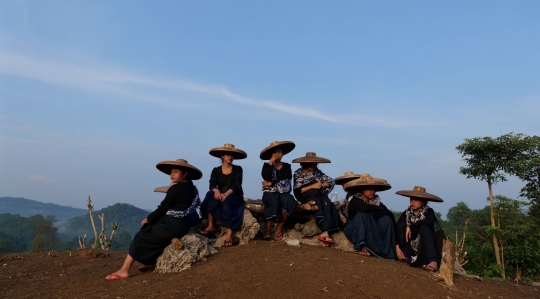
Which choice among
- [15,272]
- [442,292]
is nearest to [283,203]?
[442,292]

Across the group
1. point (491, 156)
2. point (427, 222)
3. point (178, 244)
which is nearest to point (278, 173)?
point (178, 244)

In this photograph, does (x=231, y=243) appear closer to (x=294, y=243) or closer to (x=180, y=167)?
(x=294, y=243)

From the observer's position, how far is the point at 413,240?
637 centimetres

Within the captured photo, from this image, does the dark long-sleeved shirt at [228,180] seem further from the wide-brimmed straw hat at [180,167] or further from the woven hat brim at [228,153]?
the wide-brimmed straw hat at [180,167]

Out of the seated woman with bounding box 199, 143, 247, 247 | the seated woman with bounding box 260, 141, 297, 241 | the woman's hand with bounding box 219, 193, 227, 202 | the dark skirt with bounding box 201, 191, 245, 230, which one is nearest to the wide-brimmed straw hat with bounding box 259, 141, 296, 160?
the seated woman with bounding box 260, 141, 297, 241

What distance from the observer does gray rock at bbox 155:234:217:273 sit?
17.4 ft

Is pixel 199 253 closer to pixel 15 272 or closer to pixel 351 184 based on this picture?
pixel 351 184

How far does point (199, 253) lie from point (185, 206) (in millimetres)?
722

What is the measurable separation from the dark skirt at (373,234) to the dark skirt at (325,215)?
293 millimetres

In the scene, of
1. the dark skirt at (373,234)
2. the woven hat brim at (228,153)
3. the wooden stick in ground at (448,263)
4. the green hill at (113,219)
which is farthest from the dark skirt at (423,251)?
the green hill at (113,219)

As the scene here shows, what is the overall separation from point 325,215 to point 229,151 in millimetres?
2030

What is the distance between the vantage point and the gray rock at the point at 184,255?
17.4 ft

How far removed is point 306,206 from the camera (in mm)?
6668

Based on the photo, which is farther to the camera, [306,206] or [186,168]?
[306,206]
